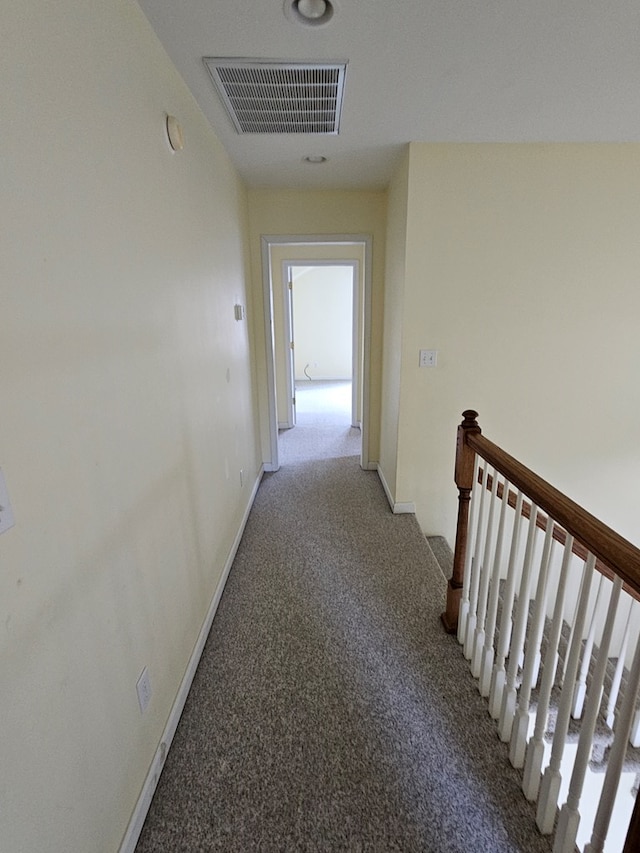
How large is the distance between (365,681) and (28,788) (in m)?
1.23

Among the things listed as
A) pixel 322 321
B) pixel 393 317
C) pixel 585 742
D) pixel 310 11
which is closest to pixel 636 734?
pixel 585 742

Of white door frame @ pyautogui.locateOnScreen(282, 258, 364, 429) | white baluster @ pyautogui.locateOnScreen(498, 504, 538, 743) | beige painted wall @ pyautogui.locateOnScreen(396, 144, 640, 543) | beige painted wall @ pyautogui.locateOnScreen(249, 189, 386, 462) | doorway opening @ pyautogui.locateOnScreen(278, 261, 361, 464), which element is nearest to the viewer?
white baluster @ pyautogui.locateOnScreen(498, 504, 538, 743)

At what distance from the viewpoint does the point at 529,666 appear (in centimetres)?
121

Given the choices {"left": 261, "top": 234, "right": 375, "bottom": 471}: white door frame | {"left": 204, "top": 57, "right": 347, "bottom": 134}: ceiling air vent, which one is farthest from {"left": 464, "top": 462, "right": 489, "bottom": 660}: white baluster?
{"left": 261, "top": 234, "right": 375, "bottom": 471}: white door frame

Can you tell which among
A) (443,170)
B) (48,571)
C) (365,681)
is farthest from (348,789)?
(443,170)

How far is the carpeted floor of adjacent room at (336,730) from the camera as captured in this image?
116cm

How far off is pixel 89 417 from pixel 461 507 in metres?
1.47

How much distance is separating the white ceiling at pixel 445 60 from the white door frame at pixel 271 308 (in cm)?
93

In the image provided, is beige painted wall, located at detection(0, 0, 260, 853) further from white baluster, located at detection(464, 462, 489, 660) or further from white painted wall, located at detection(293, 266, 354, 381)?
white painted wall, located at detection(293, 266, 354, 381)

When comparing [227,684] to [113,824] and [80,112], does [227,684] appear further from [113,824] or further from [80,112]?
[80,112]

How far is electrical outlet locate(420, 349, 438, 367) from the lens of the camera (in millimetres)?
2629

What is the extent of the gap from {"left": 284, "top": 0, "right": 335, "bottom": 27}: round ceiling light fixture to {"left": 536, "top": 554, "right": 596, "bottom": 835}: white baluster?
1856mm

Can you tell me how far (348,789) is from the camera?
1.26 metres

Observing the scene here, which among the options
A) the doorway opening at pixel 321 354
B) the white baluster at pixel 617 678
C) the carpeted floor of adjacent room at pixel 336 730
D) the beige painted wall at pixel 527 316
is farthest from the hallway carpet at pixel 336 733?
the doorway opening at pixel 321 354
